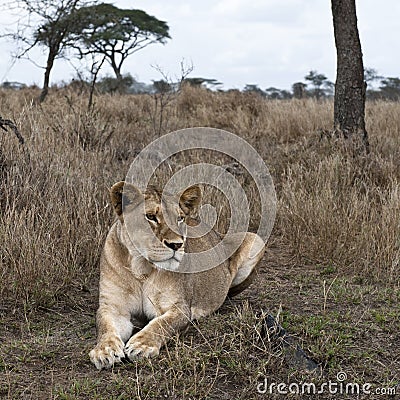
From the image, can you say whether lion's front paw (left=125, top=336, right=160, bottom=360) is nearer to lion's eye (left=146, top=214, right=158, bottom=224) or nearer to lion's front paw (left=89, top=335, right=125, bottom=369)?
lion's front paw (left=89, top=335, right=125, bottom=369)

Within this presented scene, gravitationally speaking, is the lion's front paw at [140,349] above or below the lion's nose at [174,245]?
below

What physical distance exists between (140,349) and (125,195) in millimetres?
776

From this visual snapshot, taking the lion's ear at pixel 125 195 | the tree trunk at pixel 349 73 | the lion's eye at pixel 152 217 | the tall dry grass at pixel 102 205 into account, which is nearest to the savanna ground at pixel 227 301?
the tall dry grass at pixel 102 205

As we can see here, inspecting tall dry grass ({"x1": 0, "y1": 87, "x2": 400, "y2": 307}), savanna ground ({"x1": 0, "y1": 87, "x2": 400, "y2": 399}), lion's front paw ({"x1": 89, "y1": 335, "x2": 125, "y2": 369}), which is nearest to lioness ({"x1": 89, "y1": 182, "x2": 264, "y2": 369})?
lion's front paw ({"x1": 89, "y1": 335, "x2": 125, "y2": 369})

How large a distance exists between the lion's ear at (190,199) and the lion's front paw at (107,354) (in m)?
0.77

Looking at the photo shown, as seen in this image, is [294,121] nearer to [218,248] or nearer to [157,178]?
[157,178]

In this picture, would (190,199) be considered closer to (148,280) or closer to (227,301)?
(148,280)

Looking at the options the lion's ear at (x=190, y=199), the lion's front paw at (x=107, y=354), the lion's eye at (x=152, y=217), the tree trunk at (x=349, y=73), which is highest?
the tree trunk at (x=349, y=73)

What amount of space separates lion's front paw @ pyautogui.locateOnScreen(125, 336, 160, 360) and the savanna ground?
0.13ft

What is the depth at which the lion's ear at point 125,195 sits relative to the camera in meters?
3.58

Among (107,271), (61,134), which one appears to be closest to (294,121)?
(61,134)

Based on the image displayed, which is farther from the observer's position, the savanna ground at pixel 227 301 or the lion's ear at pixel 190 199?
the lion's ear at pixel 190 199

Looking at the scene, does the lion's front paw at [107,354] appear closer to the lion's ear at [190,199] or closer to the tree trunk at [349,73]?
the lion's ear at [190,199]

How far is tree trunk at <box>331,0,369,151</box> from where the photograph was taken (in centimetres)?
791
